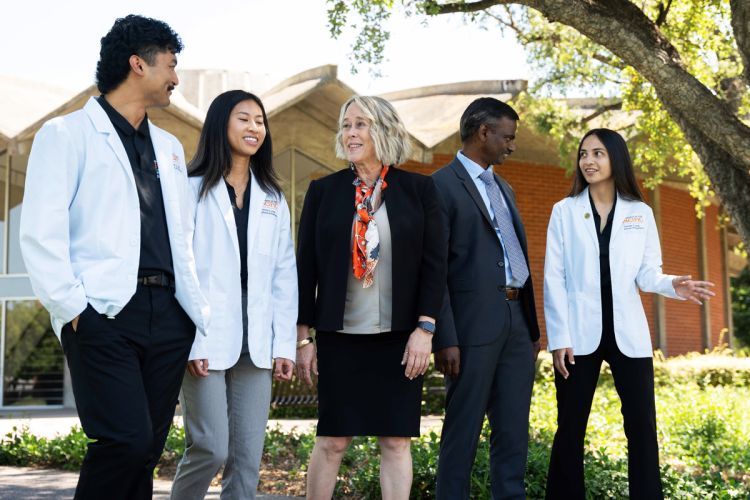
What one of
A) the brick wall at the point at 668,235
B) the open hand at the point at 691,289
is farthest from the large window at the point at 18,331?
the open hand at the point at 691,289

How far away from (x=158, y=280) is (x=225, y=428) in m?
0.83

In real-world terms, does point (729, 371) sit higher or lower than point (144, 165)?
lower

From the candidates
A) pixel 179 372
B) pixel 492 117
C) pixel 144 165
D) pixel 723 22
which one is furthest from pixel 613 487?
pixel 723 22

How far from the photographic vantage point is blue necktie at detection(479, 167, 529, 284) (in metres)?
4.98

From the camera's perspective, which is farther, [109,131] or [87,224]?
[109,131]

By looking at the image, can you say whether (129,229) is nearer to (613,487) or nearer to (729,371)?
(613,487)

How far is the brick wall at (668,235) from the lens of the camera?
1988cm

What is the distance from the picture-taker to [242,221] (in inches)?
172

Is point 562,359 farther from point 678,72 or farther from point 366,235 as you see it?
→ point 678,72

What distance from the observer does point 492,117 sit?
16.7 ft

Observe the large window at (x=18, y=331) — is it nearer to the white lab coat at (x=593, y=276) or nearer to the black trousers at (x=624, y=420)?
the white lab coat at (x=593, y=276)

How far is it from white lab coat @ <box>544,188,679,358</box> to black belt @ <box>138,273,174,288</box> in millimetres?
2239

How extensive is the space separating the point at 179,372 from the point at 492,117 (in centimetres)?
226

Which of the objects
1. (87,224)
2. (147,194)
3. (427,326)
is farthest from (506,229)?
(87,224)
